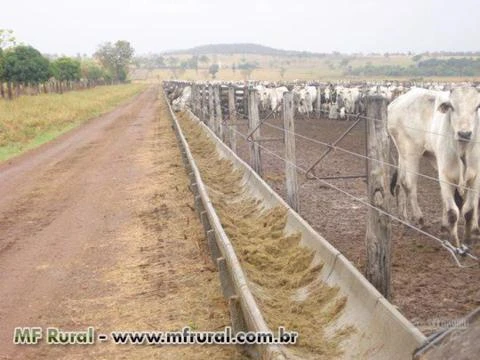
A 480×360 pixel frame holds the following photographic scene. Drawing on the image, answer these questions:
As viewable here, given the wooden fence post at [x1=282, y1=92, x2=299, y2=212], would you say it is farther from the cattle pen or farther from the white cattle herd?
the white cattle herd

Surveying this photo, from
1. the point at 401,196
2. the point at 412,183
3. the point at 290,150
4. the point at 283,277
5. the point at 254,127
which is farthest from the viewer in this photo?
the point at 254,127

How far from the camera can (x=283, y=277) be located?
6.83m

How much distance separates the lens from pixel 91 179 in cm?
1448

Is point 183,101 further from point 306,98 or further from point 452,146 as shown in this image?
point 452,146

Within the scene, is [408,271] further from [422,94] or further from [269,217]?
[422,94]

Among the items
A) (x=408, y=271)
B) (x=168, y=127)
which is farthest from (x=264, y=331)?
(x=168, y=127)

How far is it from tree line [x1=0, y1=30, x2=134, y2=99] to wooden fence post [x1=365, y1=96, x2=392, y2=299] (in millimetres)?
49868

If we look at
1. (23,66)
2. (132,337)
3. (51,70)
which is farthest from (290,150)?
(51,70)

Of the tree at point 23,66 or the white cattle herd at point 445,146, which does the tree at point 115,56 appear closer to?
the tree at point 23,66

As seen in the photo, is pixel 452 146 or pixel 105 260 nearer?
pixel 105 260

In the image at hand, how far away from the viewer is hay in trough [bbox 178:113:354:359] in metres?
5.31

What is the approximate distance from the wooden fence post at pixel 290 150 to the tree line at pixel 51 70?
45979mm

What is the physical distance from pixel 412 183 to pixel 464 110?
214 cm

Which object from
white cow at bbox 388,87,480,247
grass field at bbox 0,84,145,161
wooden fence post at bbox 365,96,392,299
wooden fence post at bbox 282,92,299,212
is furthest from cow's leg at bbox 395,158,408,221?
grass field at bbox 0,84,145,161
